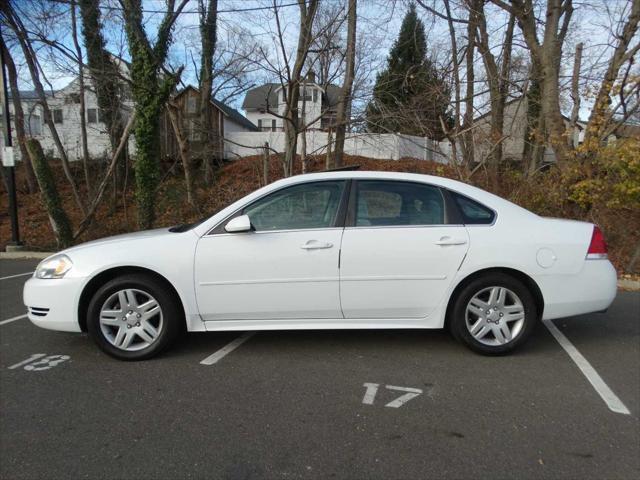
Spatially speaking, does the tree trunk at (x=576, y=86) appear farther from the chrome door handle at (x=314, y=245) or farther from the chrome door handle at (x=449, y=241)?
the chrome door handle at (x=314, y=245)

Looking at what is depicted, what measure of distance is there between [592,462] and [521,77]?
12575 millimetres

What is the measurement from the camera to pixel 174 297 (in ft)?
12.4

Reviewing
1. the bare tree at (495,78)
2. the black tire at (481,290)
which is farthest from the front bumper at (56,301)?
the bare tree at (495,78)

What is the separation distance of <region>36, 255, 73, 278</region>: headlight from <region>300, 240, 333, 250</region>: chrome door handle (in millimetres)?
1954

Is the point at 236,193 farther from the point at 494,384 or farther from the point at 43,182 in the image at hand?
the point at 494,384

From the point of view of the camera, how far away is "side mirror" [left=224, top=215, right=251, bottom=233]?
11.8 feet

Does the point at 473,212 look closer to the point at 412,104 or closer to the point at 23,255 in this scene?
the point at 412,104

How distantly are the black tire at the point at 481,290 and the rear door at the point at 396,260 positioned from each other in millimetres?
194

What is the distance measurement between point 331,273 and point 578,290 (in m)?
2.12

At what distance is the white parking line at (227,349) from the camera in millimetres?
3809

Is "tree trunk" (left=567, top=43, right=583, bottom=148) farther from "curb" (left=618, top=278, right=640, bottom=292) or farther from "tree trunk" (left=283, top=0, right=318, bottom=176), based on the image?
"tree trunk" (left=283, top=0, right=318, bottom=176)

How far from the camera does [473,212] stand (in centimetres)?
390

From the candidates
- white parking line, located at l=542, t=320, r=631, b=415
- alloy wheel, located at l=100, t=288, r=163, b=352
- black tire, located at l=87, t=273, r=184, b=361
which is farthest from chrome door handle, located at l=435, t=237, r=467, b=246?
alloy wheel, located at l=100, t=288, r=163, b=352

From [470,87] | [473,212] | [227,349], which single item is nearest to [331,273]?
[227,349]
